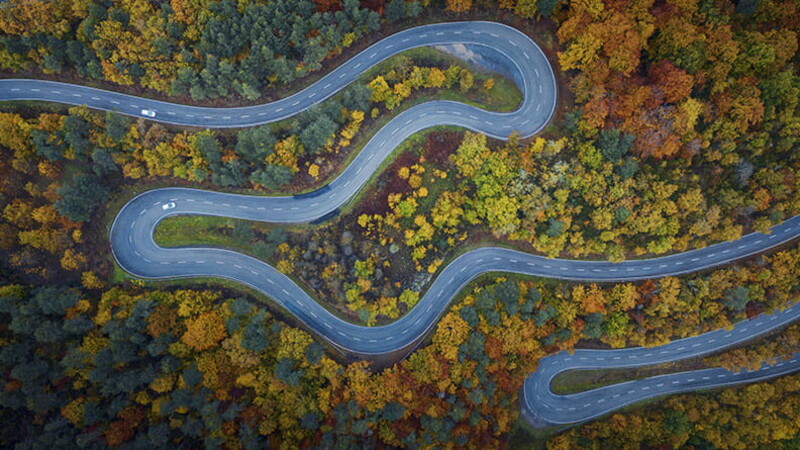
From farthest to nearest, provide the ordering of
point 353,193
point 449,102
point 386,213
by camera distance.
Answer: point 449,102
point 353,193
point 386,213

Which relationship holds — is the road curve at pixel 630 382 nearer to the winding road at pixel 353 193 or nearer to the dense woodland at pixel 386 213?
the dense woodland at pixel 386 213

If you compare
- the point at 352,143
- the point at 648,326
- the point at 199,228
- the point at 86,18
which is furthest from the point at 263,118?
the point at 648,326

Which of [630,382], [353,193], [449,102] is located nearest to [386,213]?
[353,193]

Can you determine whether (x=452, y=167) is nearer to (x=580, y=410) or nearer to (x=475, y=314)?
(x=475, y=314)

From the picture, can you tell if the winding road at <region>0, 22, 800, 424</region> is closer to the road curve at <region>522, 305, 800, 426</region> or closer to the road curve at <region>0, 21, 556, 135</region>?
the road curve at <region>0, 21, 556, 135</region>

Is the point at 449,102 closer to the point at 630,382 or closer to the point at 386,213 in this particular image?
the point at 386,213
